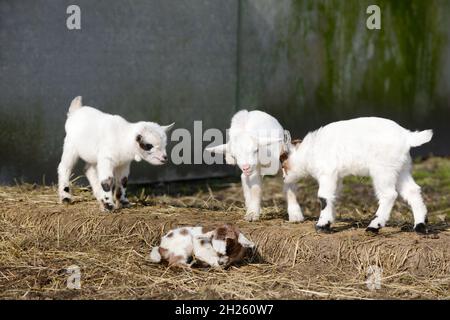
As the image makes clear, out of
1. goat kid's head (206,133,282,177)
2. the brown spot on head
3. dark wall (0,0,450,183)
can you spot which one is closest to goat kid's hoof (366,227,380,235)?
goat kid's head (206,133,282,177)

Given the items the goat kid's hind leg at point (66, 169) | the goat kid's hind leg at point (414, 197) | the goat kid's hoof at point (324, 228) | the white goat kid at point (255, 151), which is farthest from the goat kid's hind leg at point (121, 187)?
the goat kid's hind leg at point (414, 197)

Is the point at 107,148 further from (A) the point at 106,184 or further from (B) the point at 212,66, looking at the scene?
(B) the point at 212,66

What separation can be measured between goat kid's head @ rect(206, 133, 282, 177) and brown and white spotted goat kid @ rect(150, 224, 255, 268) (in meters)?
0.85

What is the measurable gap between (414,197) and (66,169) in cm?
351

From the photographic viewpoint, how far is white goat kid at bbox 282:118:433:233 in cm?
698

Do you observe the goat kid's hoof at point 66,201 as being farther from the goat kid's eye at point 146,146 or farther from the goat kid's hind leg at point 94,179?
the goat kid's eye at point 146,146

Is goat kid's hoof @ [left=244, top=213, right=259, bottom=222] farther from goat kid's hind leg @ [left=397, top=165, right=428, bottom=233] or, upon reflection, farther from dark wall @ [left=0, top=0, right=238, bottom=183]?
dark wall @ [left=0, top=0, right=238, bottom=183]

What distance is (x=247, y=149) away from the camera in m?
7.56

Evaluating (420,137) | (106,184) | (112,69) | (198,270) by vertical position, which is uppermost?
(112,69)

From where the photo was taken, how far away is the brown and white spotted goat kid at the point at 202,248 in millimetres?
6719

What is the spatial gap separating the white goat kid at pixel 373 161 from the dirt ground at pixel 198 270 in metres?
0.23

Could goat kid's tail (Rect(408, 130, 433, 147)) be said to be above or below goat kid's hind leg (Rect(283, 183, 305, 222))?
above

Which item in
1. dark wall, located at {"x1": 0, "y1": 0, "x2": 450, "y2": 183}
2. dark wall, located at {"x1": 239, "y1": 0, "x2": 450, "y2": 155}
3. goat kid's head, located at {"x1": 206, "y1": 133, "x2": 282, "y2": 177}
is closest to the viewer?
goat kid's head, located at {"x1": 206, "y1": 133, "x2": 282, "y2": 177}

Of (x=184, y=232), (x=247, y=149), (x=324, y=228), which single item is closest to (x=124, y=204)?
(x=247, y=149)
